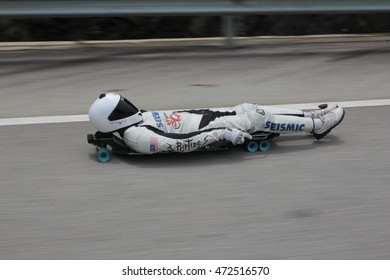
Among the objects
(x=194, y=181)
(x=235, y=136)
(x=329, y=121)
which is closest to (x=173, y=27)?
(x=329, y=121)

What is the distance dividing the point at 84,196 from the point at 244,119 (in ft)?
5.02

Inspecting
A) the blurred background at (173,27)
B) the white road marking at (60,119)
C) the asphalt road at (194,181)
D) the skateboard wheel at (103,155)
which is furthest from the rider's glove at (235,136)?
the blurred background at (173,27)

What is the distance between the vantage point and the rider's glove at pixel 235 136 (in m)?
5.11

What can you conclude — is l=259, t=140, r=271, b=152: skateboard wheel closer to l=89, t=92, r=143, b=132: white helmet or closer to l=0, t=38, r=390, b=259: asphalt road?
l=0, t=38, r=390, b=259: asphalt road

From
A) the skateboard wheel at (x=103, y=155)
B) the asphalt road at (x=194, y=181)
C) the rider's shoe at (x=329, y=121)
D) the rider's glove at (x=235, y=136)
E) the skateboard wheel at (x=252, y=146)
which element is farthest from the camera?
the rider's shoe at (x=329, y=121)

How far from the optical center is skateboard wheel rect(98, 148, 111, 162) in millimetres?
5297

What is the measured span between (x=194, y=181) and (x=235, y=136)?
0.50 m

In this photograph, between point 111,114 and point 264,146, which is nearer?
point 111,114

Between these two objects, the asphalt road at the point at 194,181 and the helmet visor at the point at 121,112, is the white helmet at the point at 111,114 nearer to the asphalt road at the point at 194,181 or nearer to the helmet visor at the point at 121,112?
the helmet visor at the point at 121,112

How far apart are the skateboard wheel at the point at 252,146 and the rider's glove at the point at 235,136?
0.35 m

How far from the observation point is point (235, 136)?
5.11 metres

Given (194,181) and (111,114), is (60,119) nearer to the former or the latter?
(111,114)

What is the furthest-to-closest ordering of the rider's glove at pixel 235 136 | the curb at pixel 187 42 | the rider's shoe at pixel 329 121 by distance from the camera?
the curb at pixel 187 42 → the rider's shoe at pixel 329 121 → the rider's glove at pixel 235 136

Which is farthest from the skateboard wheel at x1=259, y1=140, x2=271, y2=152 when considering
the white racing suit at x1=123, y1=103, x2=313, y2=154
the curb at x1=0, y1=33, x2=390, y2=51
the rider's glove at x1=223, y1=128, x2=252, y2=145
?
the curb at x1=0, y1=33, x2=390, y2=51
